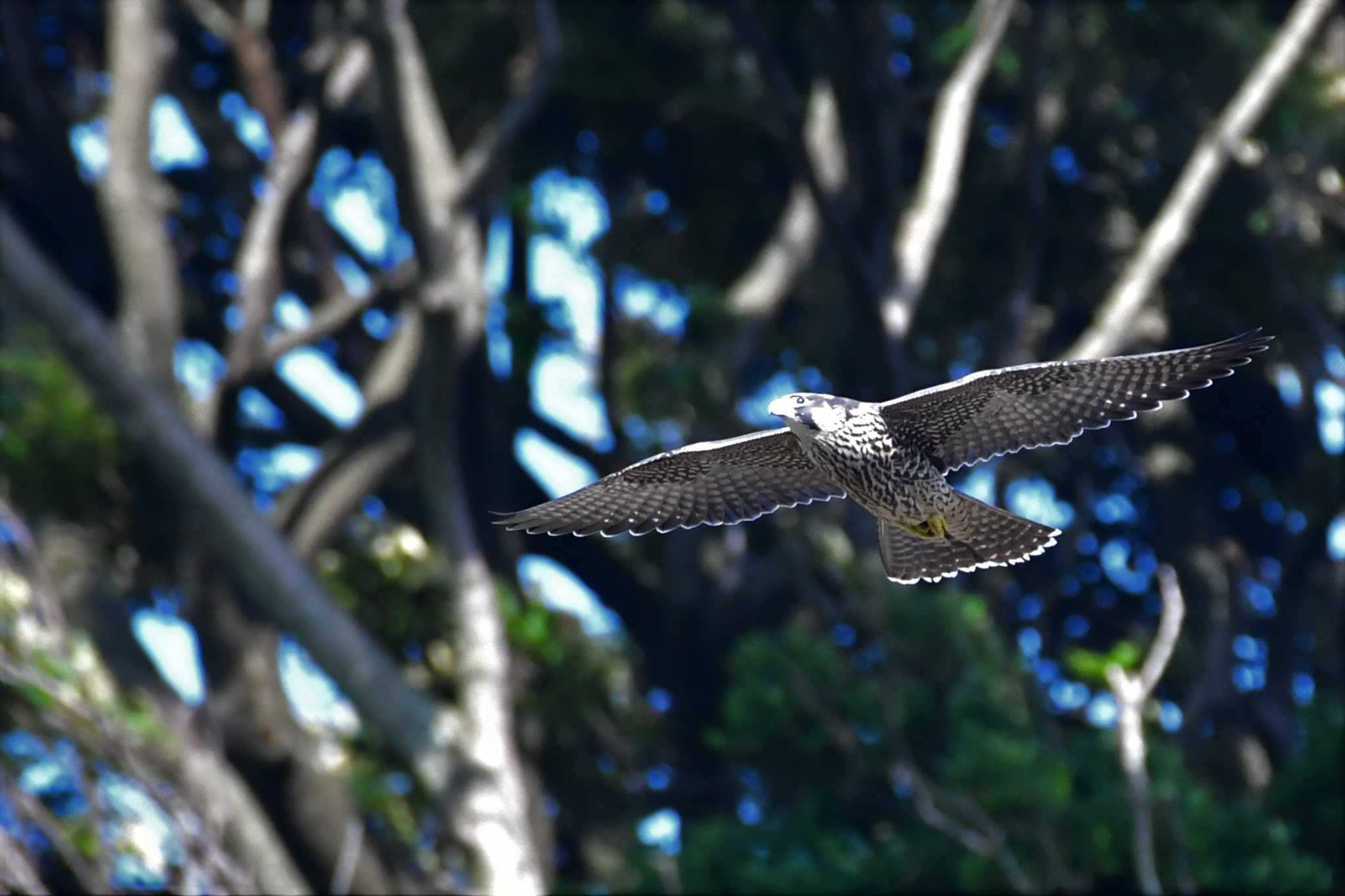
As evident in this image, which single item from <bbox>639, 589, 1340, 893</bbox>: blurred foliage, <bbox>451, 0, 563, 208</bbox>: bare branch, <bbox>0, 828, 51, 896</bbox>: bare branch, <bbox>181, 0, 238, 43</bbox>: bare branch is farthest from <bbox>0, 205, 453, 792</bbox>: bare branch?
<bbox>0, 828, 51, 896</bbox>: bare branch

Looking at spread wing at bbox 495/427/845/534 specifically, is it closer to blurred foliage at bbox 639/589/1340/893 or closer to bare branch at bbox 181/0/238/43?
blurred foliage at bbox 639/589/1340/893

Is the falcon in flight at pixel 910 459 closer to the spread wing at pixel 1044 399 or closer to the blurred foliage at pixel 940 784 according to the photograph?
the spread wing at pixel 1044 399

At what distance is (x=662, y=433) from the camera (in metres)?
9.10

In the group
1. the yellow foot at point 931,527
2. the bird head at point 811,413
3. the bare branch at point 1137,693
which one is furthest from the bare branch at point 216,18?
the bare branch at point 1137,693

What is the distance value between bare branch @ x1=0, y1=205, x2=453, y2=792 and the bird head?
342 centimetres

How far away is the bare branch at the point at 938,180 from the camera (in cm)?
934

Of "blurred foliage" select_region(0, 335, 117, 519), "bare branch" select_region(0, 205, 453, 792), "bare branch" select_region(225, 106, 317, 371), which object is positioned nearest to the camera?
"bare branch" select_region(0, 205, 453, 792)

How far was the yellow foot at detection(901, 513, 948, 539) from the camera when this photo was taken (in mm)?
5719

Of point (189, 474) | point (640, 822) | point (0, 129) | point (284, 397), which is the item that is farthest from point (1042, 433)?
point (0, 129)

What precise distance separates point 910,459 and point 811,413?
1.13 feet

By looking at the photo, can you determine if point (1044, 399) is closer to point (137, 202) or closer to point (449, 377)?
point (449, 377)

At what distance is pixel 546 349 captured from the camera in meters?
10.6

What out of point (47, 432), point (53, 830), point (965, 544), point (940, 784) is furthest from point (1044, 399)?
point (47, 432)

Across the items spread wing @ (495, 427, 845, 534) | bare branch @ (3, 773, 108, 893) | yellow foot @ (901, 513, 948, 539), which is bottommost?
bare branch @ (3, 773, 108, 893)
